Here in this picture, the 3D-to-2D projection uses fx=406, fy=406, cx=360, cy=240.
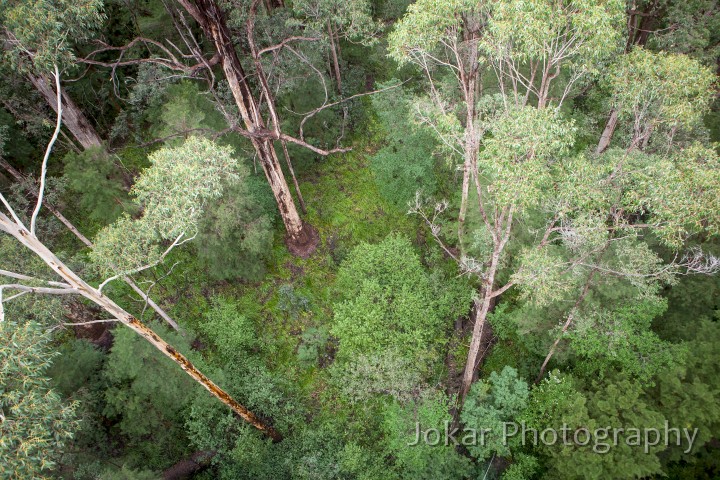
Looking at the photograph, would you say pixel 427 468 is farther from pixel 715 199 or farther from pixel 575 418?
pixel 715 199

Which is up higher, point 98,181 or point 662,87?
point 98,181

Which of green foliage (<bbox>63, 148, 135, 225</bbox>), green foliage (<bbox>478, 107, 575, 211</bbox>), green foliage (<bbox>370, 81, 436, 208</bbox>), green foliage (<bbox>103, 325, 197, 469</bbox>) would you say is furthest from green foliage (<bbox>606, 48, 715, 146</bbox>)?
green foliage (<bbox>63, 148, 135, 225</bbox>)

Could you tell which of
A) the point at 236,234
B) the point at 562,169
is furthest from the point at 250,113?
the point at 562,169

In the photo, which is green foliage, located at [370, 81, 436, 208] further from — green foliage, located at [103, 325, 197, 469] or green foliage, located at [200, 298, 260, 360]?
green foliage, located at [103, 325, 197, 469]

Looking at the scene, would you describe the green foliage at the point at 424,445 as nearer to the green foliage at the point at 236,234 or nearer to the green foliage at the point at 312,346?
the green foliage at the point at 312,346

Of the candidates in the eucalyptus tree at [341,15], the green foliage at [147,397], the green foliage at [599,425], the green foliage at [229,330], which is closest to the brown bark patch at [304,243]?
the green foliage at [229,330]

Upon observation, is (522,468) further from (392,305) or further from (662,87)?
(662,87)
